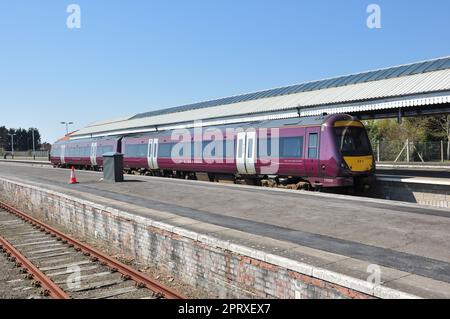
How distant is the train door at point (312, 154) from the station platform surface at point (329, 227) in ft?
6.63

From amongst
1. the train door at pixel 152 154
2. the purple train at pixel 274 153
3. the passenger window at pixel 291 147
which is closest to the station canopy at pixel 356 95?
the purple train at pixel 274 153

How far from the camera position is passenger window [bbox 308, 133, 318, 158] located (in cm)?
1623

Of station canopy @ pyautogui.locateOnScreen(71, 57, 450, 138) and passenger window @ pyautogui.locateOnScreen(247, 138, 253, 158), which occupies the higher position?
station canopy @ pyautogui.locateOnScreen(71, 57, 450, 138)

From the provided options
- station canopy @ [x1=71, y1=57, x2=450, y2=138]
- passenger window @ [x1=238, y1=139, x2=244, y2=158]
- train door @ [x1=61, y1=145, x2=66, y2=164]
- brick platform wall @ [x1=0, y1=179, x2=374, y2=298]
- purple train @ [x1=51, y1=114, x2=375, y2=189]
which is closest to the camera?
brick platform wall @ [x1=0, y1=179, x2=374, y2=298]

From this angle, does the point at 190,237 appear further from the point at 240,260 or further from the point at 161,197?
the point at 161,197

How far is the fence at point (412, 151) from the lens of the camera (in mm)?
42094

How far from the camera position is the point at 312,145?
16391 mm

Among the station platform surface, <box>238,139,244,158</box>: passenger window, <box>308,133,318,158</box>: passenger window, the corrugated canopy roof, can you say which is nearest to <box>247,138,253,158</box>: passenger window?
<box>238,139,244,158</box>: passenger window

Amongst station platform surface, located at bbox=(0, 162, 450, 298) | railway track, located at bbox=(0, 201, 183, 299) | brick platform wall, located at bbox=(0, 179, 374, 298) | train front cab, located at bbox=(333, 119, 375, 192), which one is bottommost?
railway track, located at bbox=(0, 201, 183, 299)

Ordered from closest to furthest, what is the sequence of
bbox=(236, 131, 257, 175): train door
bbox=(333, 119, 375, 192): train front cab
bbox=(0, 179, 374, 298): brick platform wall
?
bbox=(0, 179, 374, 298): brick platform wall
bbox=(333, 119, 375, 192): train front cab
bbox=(236, 131, 257, 175): train door

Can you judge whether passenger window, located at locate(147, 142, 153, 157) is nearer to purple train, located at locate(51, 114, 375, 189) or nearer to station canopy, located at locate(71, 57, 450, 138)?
purple train, located at locate(51, 114, 375, 189)

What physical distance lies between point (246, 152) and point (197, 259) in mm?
12055

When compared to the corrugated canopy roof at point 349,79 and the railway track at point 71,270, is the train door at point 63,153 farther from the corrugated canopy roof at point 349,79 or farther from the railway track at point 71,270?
the railway track at point 71,270

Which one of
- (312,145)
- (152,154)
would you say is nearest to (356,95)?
(312,145)
